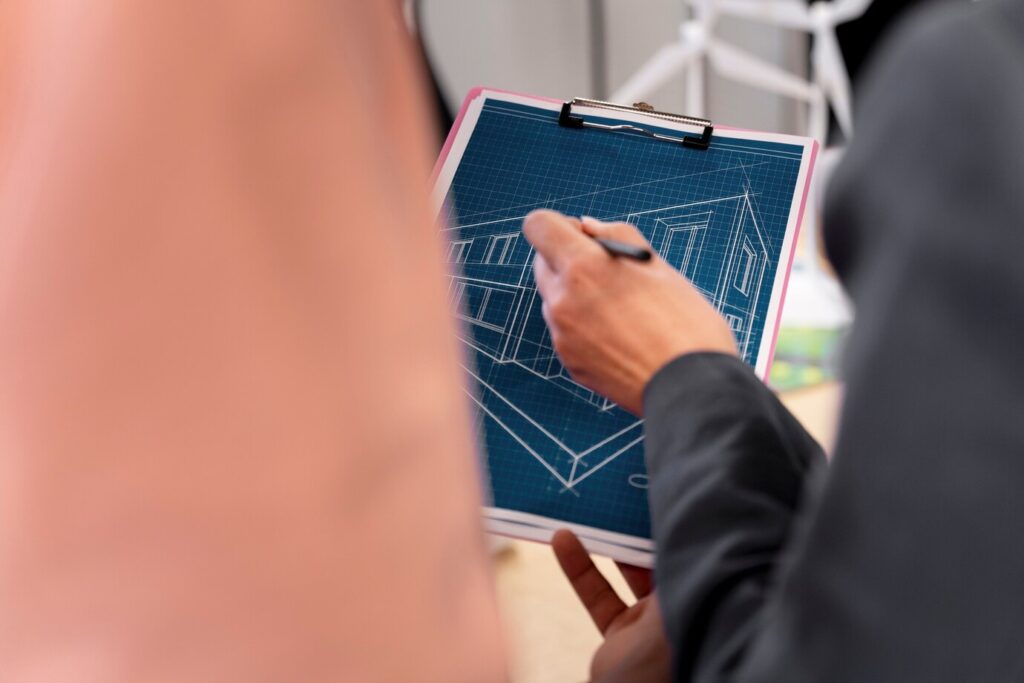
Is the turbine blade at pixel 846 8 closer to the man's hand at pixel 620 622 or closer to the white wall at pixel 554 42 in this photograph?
the white wall at pixel 554 42

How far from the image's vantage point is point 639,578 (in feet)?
2.18

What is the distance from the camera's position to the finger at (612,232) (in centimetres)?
63

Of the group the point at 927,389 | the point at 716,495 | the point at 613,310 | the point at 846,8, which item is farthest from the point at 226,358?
the point at 846,8

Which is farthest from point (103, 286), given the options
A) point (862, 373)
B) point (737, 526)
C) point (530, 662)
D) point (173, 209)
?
point (530, 662)

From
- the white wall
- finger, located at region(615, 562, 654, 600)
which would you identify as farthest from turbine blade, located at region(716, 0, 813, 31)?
finger, located at region(615, 562, 654, 600)

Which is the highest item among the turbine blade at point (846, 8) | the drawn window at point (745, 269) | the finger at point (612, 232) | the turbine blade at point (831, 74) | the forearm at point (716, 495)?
the turbine blade at point (846, 8)

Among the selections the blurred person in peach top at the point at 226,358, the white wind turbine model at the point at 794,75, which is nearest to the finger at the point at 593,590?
the blurred person in peach top at the point at 226,358

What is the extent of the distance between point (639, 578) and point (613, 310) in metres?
0.19

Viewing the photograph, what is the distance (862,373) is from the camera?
28 cm

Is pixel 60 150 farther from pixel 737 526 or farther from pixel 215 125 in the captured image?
pixel 737 526

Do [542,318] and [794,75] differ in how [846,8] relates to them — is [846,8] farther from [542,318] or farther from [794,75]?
[542,318]

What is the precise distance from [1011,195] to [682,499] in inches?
7.8

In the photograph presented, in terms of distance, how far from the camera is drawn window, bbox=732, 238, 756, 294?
0.69m

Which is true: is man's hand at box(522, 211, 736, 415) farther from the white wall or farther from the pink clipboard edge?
the white wall
